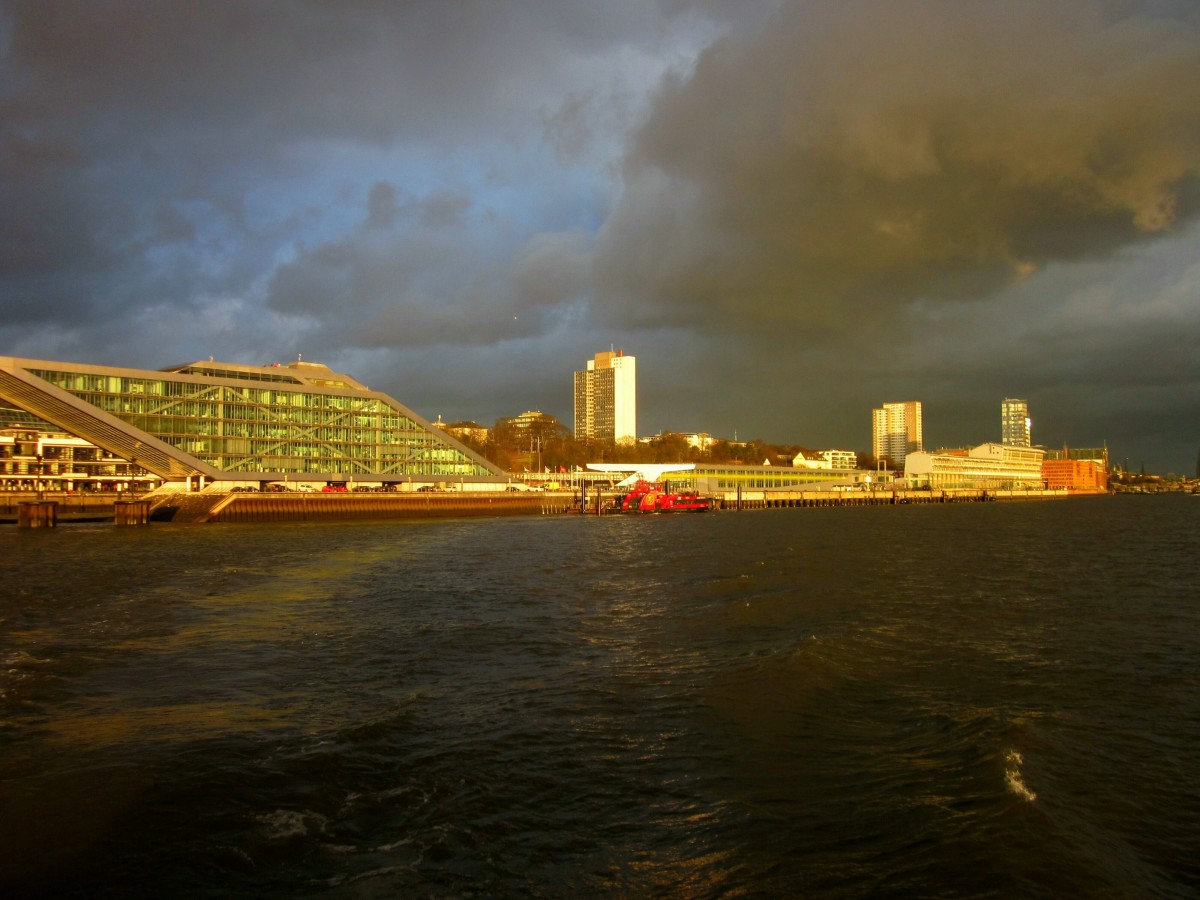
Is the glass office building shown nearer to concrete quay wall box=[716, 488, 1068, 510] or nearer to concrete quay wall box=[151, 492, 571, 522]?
concrete quay wall box=[151, 492, 571, 522]

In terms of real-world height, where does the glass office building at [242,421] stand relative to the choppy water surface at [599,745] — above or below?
above

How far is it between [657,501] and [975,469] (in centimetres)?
11074

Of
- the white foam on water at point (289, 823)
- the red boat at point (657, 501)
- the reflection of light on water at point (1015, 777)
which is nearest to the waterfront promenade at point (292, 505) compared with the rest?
the red boat at point (657, 501)

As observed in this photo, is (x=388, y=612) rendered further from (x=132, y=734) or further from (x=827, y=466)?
(x=827, y=466)

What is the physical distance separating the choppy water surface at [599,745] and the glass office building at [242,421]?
6318 cm

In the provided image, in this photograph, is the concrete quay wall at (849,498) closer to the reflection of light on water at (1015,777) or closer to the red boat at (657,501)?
the red boat at (657,501)

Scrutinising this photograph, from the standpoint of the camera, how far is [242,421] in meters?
90.4

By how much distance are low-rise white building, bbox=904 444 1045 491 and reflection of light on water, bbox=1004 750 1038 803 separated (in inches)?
6206

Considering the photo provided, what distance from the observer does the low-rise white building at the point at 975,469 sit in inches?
6594

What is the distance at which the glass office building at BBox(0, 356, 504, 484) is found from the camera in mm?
77938

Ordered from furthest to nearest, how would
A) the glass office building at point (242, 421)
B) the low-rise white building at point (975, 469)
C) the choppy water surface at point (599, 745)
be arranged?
the low-rise white building at point (975, 469) → the glass office building at point (242, 421) → the choppy water surface at point (599, 745)

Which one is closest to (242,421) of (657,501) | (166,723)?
(657,501)

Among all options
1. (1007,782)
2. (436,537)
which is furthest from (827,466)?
(1007,782)

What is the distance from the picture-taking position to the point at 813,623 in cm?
1988
